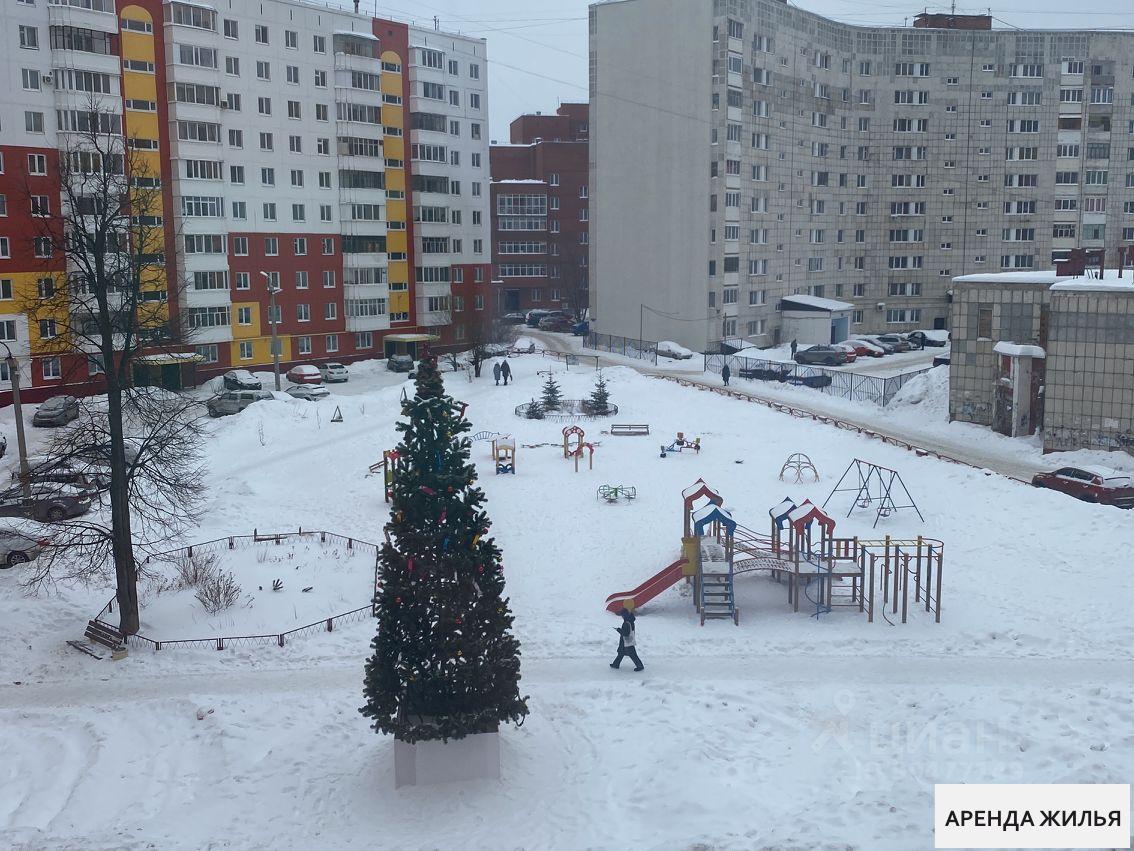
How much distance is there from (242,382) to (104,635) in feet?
108

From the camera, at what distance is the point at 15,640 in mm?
22531

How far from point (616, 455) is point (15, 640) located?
65.0 feet

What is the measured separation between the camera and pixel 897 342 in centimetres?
7119

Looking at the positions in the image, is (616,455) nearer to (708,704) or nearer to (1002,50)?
(708,704)

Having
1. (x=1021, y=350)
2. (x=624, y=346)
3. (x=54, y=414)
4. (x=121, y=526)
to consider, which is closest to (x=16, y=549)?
(x=121, y=526)

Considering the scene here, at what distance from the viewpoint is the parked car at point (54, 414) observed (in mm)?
46469

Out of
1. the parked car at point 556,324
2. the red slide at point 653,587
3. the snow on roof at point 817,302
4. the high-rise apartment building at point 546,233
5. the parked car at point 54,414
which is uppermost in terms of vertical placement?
the high-rise apartment building at point 546,233

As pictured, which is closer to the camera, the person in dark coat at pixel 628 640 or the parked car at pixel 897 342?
the person in dark coat at pixel 628 640

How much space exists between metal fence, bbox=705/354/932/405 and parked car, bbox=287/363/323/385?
2190cm

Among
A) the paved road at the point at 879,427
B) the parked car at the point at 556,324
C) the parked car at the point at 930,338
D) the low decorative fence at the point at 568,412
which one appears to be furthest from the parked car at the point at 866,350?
the low decorative fence at the point at 568,412

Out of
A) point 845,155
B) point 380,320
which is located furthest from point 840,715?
point 845,155

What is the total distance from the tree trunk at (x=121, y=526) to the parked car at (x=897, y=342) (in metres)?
56.7

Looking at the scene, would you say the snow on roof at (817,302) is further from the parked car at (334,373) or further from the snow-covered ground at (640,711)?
the snow-covered ground at (640,711)

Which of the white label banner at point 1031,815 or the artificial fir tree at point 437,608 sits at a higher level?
the artificial fir tree at point 437,608
